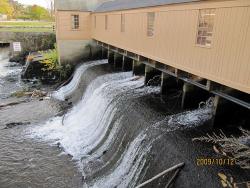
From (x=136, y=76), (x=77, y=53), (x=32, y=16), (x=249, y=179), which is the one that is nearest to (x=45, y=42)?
(x=77, y=53)

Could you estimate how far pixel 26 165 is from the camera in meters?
11.2

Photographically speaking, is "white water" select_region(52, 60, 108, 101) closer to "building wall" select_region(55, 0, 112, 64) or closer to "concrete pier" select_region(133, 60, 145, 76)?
"building wall" select_region(55, 0, 112, 64)

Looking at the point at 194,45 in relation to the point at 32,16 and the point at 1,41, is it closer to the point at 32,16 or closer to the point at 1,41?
the point at 1,41

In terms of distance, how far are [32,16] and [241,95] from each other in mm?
62492

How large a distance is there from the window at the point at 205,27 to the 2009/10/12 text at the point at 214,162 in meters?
3.61

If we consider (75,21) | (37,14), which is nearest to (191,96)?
(75,21)

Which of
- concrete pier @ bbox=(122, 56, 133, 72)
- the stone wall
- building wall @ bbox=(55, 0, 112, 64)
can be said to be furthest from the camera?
the stone wall

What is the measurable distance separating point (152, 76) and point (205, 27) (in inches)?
227

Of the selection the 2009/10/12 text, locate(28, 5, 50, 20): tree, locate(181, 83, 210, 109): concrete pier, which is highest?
locate(28, 5, 50, 20): tree

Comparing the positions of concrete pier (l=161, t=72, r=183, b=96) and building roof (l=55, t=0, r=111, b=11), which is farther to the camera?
building roof (l=55, t=0, r=111, b=11)

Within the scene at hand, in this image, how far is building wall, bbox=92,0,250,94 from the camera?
295 inches

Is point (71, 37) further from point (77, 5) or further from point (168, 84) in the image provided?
point (168, 84)
